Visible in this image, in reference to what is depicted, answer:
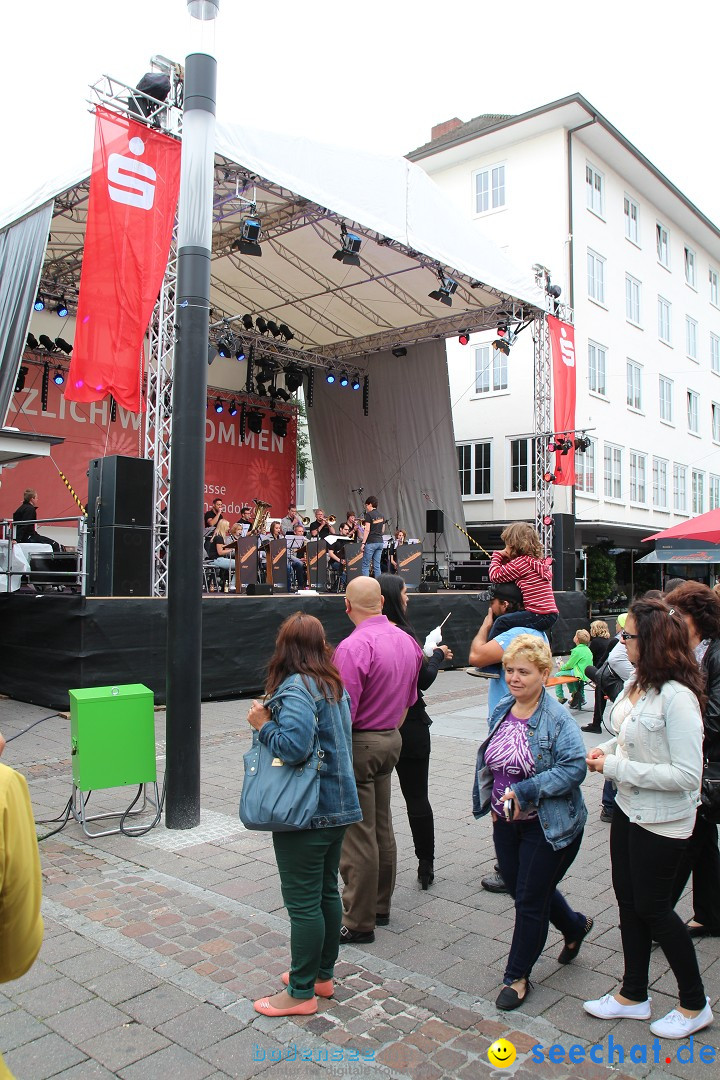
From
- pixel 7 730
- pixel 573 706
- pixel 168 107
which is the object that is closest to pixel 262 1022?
pixel 7 730

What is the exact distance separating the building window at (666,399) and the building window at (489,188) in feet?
28.8

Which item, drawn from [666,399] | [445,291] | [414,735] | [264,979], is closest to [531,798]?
[414,735]

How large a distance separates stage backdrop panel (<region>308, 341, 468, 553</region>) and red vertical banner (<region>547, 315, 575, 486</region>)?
3.99 meters

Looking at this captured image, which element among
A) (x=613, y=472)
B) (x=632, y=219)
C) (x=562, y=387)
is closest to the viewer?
(x=562, y=387)

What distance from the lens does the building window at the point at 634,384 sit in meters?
26.3

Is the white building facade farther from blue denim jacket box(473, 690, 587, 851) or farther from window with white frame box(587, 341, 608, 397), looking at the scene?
blue denim jacket box(473, 690, 587, 851)

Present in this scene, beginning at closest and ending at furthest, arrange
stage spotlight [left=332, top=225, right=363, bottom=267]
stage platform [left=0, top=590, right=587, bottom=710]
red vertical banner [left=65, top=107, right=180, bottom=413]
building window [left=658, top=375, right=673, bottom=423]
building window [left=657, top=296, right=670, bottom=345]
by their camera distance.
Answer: stage platform [left=0, top=590, right=587, bottom=710] < red vertical banner [left=65, top=107, right=180, bottom=413] < stage spotlight [left=332, top=225, right=363, bottom=267] < building window [left=658, top=375, right=673, bottom=423] < building window [left=657, top=296, right=670, bottom=345]

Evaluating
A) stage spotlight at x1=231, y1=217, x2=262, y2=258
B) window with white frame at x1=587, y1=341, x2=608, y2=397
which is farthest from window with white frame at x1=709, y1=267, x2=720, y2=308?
stage spotlight at x1=231, y1=217, x2=262, y2=258

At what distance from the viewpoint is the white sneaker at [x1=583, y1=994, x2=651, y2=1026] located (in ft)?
9.93

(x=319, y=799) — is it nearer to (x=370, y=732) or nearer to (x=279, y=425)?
(x=370, y=732)

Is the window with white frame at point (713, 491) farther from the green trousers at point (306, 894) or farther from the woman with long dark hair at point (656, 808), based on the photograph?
the green trousers at point (306, 894)

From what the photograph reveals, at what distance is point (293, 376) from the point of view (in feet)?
71.2

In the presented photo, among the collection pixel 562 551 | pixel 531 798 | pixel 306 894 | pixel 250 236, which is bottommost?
pixel 306 894

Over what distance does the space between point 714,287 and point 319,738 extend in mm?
36501
